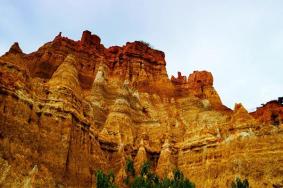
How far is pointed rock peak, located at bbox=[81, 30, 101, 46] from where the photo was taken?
100750 mm

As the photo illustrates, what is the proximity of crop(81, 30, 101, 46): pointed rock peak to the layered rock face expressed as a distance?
0.30 metres

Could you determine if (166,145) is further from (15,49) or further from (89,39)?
(89,39)

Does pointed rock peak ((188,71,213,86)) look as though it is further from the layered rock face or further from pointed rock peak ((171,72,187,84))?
pointed rock peak ((171,72,187,84))

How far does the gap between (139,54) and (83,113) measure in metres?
48.2

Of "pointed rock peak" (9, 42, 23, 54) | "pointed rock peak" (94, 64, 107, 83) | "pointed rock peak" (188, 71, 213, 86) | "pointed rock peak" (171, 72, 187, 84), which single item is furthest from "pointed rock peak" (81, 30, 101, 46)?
"pointed rock peak" (9, 42, 23, 54)

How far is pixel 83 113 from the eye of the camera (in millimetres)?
59250

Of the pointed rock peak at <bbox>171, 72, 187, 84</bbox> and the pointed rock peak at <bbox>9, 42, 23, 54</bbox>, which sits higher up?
the pointed rock peak at <bbox>171, 72, 187, 84</bbox>

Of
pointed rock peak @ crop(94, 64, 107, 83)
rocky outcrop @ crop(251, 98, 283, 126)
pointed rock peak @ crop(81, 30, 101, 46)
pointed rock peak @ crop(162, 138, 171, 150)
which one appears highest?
pointed rock peak @ crop(81, 30, 101, 46)

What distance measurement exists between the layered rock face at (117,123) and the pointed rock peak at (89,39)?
0.30 metres

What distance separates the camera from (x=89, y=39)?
10212 centimetres

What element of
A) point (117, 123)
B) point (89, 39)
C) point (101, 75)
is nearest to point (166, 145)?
point (117, 123)

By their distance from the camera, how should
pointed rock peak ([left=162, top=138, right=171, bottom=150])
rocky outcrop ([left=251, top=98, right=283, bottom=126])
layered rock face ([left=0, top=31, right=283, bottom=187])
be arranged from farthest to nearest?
rocky outcrop ([left=251, top=98, right=283, bottom=126])
pointed rock peak ([left=162, top=138, right=171, bottom=150])
layered rock face ([left=0, top=31, right=283, bottom=187])

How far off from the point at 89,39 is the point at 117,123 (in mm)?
37892

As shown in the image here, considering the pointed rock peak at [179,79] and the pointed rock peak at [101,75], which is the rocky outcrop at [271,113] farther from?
the pointed rock peak at [101,75]
